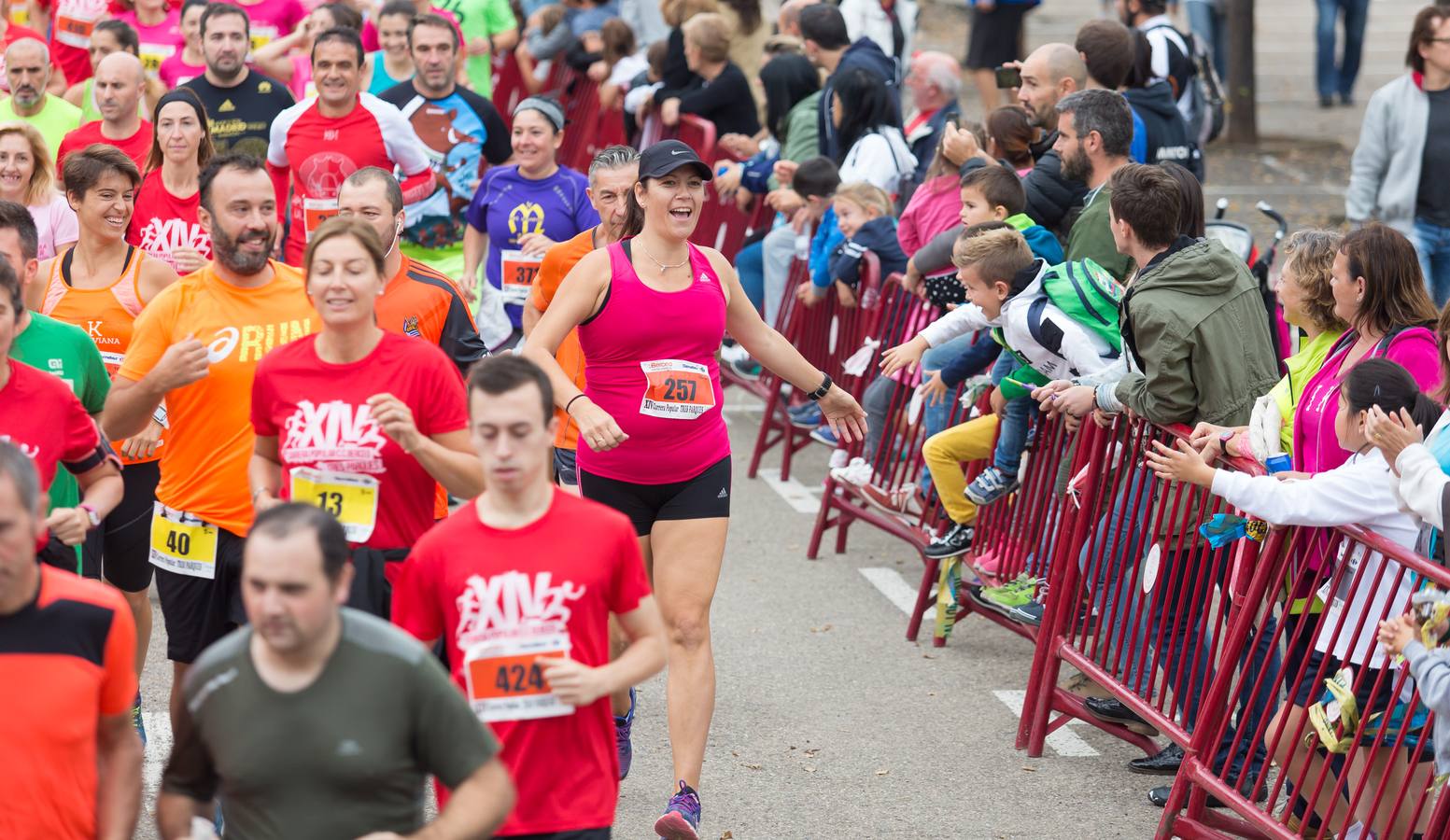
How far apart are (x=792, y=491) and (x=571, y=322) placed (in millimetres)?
4792

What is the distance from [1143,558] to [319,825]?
11.2ft

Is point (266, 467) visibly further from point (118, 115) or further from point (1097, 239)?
point (118, 115)

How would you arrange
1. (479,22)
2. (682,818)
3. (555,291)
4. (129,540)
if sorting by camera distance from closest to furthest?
(682,818), (129,540), (555,291), (479,22)

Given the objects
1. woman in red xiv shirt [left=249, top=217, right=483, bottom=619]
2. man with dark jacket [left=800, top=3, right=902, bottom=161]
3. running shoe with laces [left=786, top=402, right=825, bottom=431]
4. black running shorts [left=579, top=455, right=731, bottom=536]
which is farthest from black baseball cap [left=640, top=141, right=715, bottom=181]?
man with dark jacket [left=800, top=3, right=902, bottom=161]

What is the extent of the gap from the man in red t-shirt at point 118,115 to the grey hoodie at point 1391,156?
646cm

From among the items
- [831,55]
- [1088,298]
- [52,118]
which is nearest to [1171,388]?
[1088,298]

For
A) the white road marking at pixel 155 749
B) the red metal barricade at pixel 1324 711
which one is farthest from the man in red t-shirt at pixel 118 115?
the red metal barricade at pixel 1324 711

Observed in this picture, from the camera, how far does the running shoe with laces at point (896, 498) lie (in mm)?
8445

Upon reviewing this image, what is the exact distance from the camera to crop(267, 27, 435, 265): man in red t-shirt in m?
8.54

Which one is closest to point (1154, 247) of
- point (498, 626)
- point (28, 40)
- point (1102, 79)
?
point (1102, 79)

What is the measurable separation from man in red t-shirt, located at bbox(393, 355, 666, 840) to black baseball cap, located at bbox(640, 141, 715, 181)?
1830 mm

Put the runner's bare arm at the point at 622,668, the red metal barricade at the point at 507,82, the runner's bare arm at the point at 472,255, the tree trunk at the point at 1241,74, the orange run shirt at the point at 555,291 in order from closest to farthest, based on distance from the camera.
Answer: the runner's bare arm at the point at 622,668 → the orange run shirt at the point at 555,291 → the runner's bare arm at the point at 472,255 → the tree trunk at the point at 1241,74 → the red metal barricade at the point at 507,82

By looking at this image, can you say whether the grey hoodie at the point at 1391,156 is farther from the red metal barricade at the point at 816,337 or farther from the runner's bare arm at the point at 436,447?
the runner's bare arm at the point at 436,447

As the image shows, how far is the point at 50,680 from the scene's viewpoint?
3.58 metres
